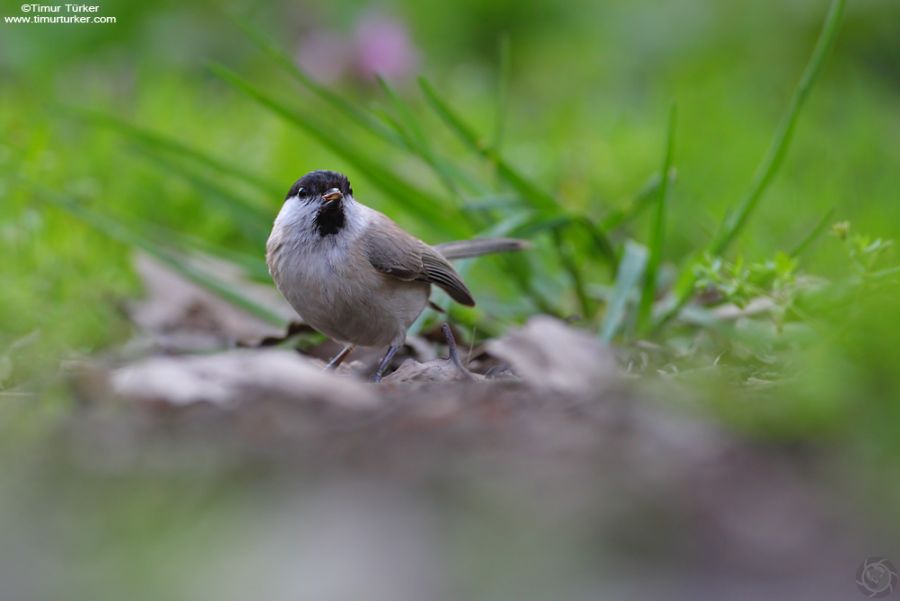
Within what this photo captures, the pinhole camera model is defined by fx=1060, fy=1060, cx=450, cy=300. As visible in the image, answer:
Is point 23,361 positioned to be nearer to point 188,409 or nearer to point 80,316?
point 80,316

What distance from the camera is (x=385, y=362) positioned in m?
3.34

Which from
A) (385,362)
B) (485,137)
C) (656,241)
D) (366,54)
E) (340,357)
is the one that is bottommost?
(385,362)

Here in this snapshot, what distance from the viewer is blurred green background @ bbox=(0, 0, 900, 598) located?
239 cm

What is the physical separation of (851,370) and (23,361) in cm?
239

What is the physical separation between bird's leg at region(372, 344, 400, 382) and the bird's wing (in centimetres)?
23

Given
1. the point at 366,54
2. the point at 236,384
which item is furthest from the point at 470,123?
the point at 236,384

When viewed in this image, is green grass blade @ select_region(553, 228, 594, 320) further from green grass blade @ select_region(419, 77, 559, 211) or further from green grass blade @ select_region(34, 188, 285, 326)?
green grass blade @ select_region(34, 188, 285, 326)

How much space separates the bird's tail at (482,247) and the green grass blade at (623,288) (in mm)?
351

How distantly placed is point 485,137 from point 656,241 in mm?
2812

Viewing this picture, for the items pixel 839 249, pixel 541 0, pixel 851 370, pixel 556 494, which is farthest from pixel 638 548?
pixel 541 0

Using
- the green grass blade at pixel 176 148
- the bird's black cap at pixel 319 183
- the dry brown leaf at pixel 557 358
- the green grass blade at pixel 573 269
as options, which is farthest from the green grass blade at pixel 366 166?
the dry brown leaf at pixel 557 358

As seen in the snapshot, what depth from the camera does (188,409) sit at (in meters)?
2.22

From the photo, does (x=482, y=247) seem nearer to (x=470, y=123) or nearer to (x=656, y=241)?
(x=656, y=241)

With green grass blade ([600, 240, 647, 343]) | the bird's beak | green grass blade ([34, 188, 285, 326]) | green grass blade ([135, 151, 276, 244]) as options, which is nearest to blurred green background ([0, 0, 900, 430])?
green grass blade ([135, 151, 276, 244])
